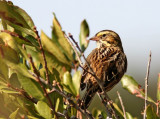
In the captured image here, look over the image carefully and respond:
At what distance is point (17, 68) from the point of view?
8.40 ft

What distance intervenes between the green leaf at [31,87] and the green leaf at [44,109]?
0.12m

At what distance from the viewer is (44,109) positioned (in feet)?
8.72

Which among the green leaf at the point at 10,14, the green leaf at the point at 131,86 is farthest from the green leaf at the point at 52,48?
the green leaf at the point at 131,86

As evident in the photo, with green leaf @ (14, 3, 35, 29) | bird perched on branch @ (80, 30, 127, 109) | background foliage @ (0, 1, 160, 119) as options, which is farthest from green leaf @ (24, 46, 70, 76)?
bird perched on branch @ (80, 30, 127, 109)

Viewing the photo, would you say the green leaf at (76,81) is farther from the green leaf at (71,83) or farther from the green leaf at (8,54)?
the green leaf at (8,54)

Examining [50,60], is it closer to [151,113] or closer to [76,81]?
[76,81]

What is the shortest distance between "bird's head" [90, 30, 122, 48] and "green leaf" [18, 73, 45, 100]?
3.29 meters

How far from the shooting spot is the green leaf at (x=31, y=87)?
270 cm

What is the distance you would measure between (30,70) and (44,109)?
1.25 feet

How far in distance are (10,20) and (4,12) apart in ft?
0.31

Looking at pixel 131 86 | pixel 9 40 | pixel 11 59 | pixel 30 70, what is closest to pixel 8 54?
pixel 11 59

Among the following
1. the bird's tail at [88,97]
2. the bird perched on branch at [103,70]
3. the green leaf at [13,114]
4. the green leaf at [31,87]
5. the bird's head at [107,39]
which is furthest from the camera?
the bird's head at [107,39]

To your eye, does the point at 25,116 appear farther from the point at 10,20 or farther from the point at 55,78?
the point at 10,20

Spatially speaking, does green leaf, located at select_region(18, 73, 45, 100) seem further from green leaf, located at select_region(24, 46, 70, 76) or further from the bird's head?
the bird's head
